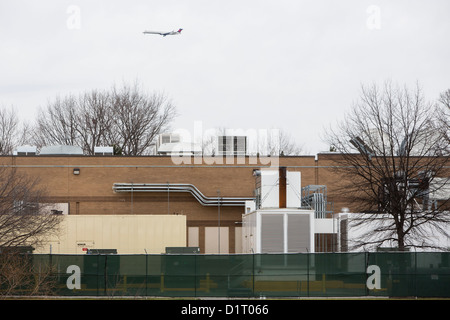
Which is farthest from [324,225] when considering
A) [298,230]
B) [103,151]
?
[103,151]

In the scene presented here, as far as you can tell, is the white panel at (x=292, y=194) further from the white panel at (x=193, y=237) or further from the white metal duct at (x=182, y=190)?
the white panel at (x=193, y=237)

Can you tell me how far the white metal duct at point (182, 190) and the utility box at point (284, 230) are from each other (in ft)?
42.1

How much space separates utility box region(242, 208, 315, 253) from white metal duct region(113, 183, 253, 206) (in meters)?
12.8

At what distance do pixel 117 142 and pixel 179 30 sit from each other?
24.8 m

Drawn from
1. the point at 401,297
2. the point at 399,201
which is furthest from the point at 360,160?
the point at 401,297

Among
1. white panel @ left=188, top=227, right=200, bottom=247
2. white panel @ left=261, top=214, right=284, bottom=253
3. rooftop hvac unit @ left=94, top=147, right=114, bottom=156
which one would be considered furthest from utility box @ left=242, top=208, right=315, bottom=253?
rooftop hvac unit @ left=94, top=147, right=114, bottom=156

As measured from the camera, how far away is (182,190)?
180 ft

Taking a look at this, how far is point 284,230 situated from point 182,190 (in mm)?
14800

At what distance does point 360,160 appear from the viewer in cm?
4438

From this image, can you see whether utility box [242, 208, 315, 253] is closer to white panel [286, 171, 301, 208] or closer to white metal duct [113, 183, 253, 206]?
white panel [286, 171, 301, 208]

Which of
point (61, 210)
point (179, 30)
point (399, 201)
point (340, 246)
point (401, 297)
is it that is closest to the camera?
point (401, 297)

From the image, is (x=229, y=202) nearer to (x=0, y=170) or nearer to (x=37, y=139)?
(x=0, y=170)

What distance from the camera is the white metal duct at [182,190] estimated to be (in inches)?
2147

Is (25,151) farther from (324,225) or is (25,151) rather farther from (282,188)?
(324,225)
